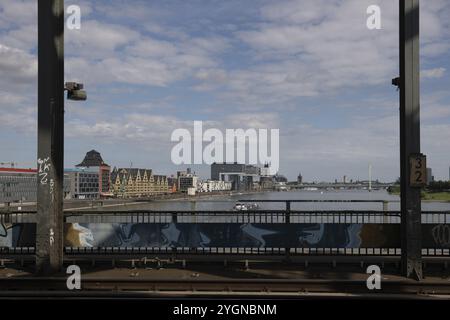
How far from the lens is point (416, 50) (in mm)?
10438

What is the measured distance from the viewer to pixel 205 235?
39.8ft

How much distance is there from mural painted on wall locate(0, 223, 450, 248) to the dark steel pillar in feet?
3.93

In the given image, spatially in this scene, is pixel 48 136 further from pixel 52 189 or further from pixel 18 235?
pixel 18 235

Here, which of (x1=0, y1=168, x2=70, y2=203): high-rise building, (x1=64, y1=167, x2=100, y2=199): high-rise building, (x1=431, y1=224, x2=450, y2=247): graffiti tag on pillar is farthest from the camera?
(x1=64, y1=167, x2=100, y2=199): high-rise building

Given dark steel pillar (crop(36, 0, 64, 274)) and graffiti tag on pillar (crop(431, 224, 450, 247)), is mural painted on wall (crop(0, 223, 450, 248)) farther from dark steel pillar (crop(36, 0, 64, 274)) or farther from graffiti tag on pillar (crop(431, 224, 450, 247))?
graffiti tag on pillar (crop(431, 224, 450, 247))

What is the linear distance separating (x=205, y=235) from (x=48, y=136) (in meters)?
5.07

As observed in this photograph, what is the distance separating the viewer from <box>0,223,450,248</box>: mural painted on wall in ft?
38.9

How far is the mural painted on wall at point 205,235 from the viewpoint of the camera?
1187cm

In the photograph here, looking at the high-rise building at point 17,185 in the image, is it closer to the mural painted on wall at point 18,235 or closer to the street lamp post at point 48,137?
the mural painted on wall at point 18,235

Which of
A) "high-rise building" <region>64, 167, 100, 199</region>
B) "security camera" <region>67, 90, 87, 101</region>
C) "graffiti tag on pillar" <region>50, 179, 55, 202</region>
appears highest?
"security camera" <region>67, 90, 87, 101</region>

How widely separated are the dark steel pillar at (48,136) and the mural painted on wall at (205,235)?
120cm

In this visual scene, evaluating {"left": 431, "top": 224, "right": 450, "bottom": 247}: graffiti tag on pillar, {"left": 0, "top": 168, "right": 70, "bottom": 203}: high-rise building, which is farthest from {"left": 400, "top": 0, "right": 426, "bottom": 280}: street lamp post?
{"left": 0, "top": 168, "right": 70, "bottom": 203}: high-rise building
